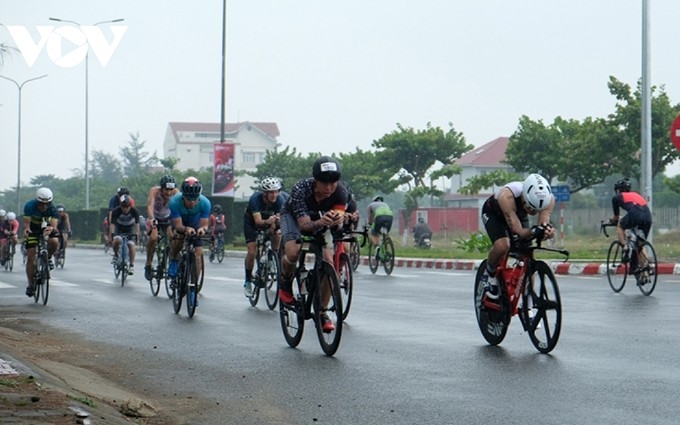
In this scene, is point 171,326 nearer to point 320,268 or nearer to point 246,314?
point 246,314

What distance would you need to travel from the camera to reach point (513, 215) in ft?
A: 35.7

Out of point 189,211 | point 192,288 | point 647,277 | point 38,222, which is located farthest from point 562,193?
point 192,288

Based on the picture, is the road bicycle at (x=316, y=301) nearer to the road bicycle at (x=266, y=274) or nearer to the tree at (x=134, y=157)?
the road bicycle at (x=266, y=274)

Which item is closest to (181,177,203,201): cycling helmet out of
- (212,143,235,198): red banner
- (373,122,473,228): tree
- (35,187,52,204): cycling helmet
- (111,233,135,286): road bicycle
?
(35,187,52,204): cycling helmet

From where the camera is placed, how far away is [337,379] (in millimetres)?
9344

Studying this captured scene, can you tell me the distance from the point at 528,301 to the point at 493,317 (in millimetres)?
518

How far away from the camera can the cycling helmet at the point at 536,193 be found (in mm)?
10562

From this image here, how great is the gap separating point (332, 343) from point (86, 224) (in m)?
63.9

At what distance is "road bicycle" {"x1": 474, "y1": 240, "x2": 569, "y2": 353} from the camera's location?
10688mm

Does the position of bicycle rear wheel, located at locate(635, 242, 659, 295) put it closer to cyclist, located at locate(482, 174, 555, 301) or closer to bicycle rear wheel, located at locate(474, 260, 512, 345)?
bicycle rear wheel, located at locate(474, 260, 512, 345)

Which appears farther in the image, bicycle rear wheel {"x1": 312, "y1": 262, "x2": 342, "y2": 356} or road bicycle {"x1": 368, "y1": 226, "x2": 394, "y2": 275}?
road bicycle {"x1": 368, "y1": 226, "x2": 394, "y2": 275}

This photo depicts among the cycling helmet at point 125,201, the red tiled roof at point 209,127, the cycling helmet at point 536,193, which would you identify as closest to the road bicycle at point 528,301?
the cycling helmet at point 536,193

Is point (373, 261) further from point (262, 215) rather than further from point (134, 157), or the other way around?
point (134, 157)

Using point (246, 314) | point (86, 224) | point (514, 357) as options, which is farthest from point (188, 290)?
point (86, 224)
